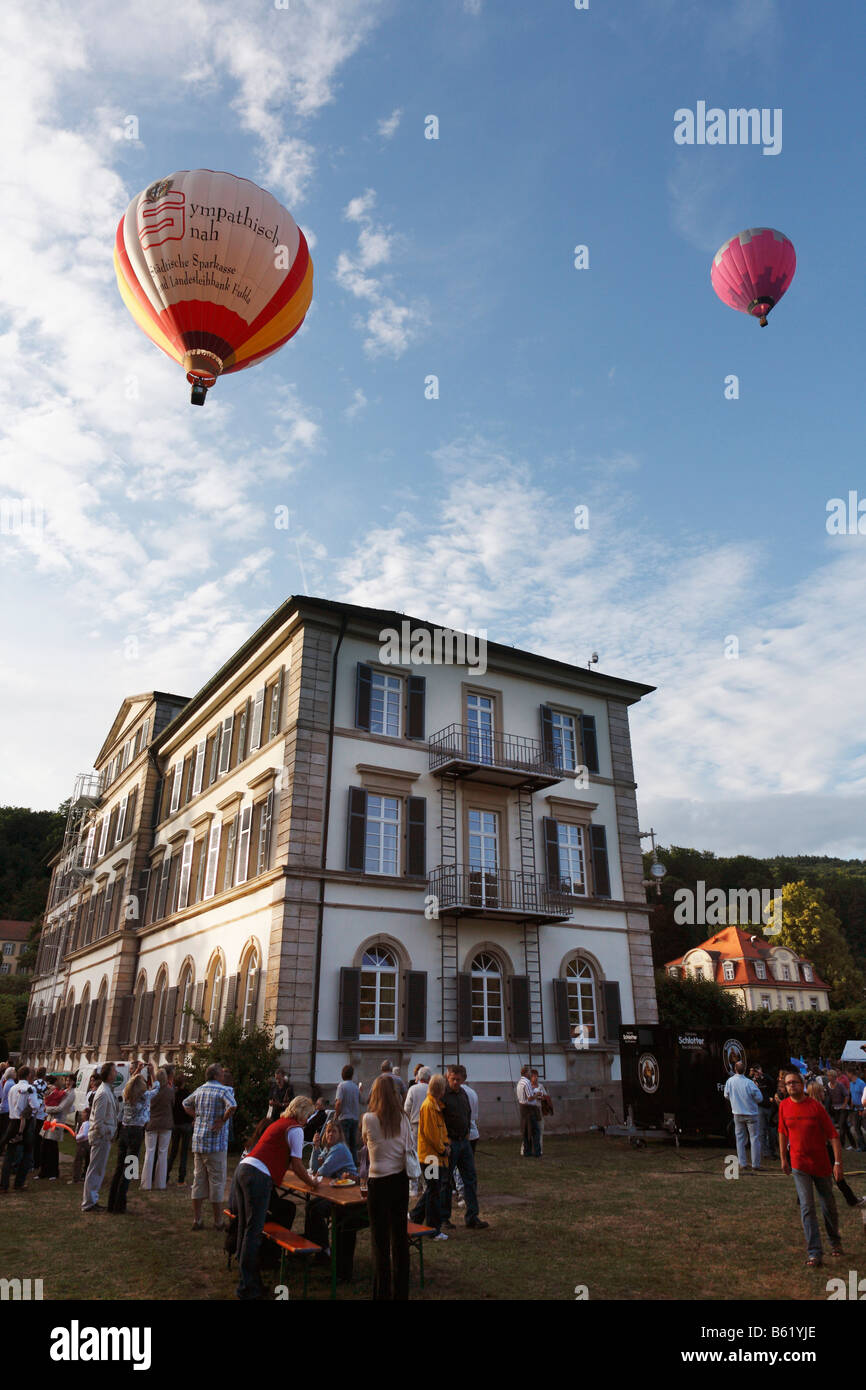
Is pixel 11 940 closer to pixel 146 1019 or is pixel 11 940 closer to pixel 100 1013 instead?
pixel 100 1013

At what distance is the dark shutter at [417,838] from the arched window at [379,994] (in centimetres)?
221

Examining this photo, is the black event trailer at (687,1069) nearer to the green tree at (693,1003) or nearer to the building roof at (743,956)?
the green tree at (693,1003)

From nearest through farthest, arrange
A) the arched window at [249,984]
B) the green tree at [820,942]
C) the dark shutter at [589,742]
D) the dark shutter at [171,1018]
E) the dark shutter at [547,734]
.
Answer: the arched window at [249,984] < the dark shutter at [547,734] < the dark shutter at [589,742] < the dark shutter at [171,1018] < the green tree at [820,942]

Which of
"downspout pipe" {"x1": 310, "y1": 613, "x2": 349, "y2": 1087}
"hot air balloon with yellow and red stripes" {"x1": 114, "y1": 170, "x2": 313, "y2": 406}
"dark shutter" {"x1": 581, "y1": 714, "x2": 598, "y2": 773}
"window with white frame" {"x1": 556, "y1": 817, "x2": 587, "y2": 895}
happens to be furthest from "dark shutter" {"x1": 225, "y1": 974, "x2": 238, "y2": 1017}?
"hot air balloon with yellow and red stripes" {"x1": 114, "y1": 170, "x2": 313, "y2": 406}

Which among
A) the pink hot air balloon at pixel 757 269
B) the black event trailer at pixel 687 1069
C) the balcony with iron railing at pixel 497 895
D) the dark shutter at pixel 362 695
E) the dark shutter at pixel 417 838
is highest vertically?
the pink hot air balloon at pixel 757 269

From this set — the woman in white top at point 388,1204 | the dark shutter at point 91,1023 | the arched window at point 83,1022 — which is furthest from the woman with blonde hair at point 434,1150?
the arched window at point 83,1022

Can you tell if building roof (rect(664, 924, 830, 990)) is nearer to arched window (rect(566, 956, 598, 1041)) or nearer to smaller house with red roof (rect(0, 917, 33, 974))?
arched window (rect(566, 956, 598, 1041))

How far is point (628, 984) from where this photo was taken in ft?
82.9

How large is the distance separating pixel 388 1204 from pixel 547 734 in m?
20.5

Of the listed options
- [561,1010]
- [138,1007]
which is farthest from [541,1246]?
[138,1007]

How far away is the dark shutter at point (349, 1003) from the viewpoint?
65.6 ft

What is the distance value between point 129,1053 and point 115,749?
1791cm

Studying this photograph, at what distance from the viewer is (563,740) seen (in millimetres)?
27156
